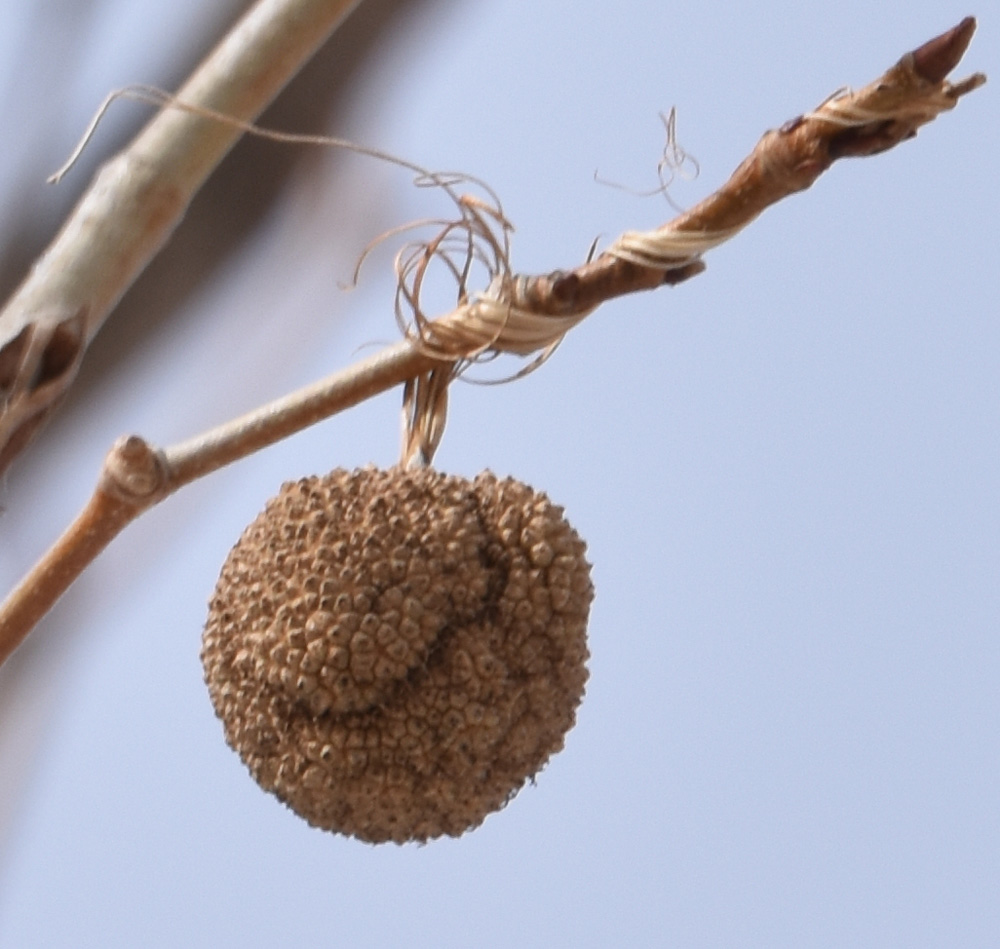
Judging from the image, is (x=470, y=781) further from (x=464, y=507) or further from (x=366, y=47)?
(x=366, y=47)

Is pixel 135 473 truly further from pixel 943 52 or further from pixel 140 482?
pixel 943 52

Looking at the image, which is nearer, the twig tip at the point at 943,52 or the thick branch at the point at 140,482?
the twig tip at the point at 943,52

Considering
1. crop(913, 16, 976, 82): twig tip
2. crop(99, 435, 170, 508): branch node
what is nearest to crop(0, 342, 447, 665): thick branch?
crop(99, 435, 170, 508): branch node

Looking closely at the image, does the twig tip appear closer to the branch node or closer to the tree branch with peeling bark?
the tree branch with peeling bark

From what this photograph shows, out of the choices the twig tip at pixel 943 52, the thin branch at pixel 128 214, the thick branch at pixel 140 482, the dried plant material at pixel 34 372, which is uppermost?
the thin branch at pixel 128 214

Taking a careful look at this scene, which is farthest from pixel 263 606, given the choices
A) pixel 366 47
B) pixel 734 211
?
pixel 366 47

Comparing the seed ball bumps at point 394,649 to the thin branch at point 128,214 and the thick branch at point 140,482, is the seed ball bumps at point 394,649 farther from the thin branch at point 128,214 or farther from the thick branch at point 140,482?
the thin branch at point 128,214

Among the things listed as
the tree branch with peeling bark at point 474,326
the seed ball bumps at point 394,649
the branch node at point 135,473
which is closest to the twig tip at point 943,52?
the tree branch with peeling bark at point 474,326

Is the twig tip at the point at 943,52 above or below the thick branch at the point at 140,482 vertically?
below
